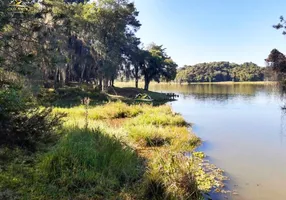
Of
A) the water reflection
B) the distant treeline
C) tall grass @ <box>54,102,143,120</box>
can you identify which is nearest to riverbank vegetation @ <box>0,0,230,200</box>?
tall grass @ <box>54,102,143,120</box>

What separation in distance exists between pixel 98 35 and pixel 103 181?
25372mm

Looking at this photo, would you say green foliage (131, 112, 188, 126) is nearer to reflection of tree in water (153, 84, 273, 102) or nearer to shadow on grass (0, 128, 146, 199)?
shadow on grass (0, 128, 146, 199)

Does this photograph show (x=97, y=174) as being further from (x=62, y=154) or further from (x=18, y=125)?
(x=18, y=125)

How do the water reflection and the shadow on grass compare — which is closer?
the shadow on grass

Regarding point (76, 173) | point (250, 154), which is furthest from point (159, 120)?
point (76, 173)

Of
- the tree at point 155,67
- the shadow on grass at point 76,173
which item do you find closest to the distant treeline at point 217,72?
the tree at point 155,67

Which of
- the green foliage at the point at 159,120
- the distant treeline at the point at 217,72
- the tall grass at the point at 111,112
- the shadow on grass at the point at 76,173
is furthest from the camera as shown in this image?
the distant treeline at the point at 217,72

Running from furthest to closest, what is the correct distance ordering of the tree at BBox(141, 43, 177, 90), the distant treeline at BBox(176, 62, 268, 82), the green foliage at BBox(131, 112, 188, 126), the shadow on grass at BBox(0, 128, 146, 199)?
the distant treeline at BBox(176, 62, 268, 82)
the tree at BBox(141, 43, 177, 90)
the green foliage at BBox(131, 112, 188, 126)
the shadow on grass at BBox(0, 128, 146, 199)

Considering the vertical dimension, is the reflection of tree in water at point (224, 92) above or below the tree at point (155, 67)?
below

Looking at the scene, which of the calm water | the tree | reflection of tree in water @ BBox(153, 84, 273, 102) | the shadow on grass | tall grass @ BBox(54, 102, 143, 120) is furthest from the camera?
the tree

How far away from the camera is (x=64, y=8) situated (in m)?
23.2

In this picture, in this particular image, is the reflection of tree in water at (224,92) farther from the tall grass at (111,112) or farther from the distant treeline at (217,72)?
the distant treeline at (217,72)

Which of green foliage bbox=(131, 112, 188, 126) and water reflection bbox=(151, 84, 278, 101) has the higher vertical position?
water reflection bbox=(151, 84, 278, 101)

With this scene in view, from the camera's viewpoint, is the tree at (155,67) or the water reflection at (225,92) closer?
the water reflection at (225,92)
